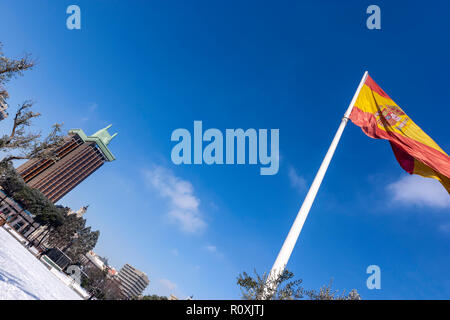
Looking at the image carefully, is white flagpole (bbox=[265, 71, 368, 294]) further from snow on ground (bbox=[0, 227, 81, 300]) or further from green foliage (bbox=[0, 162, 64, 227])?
green foliage (bbox=[0, 162, 64, 227])

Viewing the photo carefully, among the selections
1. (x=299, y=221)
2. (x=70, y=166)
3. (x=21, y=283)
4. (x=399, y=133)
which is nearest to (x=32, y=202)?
(x=21, y=283)

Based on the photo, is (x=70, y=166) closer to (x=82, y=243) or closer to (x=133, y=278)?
(x=82, y=243)

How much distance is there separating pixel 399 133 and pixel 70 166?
18930 centimetres

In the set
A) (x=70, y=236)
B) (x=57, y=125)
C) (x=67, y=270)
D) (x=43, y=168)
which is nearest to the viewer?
(x=57, y=125)

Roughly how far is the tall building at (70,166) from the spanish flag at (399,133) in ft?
474

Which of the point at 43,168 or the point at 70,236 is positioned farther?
the point at 43,168

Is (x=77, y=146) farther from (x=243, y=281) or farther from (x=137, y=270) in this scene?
(x=243, y=281)

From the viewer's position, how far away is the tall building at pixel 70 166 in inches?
5591

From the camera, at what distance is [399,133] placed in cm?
1416

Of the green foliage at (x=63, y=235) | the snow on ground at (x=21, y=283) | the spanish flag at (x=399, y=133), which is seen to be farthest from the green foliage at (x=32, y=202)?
the spanish flag at (x=399, y=133)

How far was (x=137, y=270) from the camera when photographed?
18988cm
